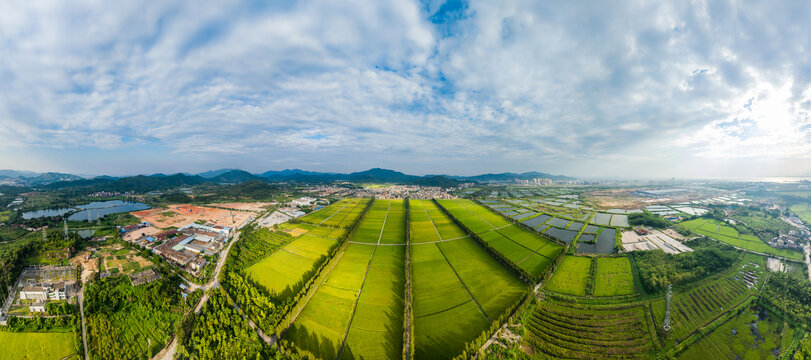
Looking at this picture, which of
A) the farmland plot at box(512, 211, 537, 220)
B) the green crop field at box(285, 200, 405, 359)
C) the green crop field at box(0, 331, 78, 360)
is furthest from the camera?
the farmland plot at box(512, 211, 537, 220)

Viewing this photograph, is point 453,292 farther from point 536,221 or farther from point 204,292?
point 536,221

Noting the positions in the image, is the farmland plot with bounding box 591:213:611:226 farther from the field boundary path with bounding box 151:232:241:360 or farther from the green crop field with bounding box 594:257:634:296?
the field boundary path with bounding box 151:232:241:360

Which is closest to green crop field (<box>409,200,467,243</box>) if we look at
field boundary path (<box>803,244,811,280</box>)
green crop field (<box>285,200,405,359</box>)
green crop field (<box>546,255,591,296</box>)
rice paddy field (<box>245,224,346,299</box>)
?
green crop field (<box>285,200,405,359</box>)

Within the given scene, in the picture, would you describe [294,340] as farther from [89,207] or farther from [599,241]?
[89,207]

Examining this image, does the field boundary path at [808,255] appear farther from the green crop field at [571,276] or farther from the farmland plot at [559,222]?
the farmland plot at [559,222]

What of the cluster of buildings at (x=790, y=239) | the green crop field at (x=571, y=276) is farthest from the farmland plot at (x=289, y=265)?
the cluster of buildings at (x=790, y=239)

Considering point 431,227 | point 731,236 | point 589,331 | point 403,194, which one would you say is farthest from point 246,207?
point 731,236
